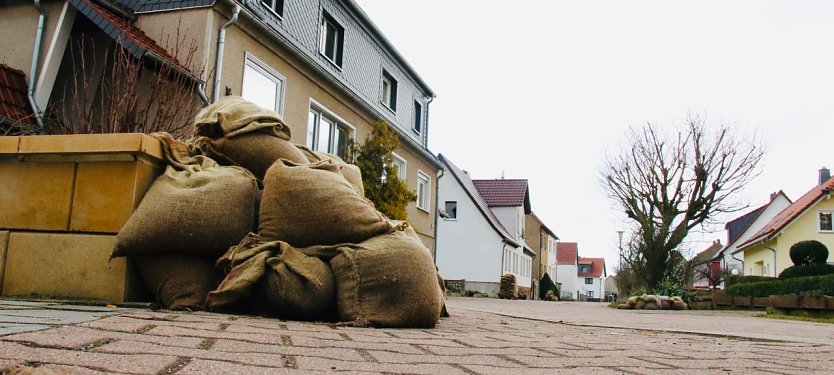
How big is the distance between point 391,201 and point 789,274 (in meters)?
9.79

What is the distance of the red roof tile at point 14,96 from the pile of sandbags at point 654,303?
477 inches

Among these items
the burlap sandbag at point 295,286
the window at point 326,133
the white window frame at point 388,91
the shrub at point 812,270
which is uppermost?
the white window frame at point 388,91

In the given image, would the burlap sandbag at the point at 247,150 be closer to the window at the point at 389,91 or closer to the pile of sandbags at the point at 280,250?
the pile of sandbags at the point at 280,250

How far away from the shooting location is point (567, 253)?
70875mm

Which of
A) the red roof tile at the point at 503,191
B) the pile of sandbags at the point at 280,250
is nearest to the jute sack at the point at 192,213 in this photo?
the pile of sandbags at the point at 280,250

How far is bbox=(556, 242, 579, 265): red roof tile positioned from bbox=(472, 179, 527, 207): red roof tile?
38580mm

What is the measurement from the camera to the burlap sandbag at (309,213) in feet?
11.3

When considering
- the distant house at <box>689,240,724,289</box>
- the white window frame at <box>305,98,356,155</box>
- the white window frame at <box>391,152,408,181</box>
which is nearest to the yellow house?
the distant house at <box>689,240,724,289</box>

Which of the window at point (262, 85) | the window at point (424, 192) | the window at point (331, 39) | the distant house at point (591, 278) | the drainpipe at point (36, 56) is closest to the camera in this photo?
the drainpipe at point (36, 56)

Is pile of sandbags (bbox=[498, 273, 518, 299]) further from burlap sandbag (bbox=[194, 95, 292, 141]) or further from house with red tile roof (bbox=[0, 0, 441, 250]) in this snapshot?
burlap sandbag (bbox=[194, 95, 292, 141])

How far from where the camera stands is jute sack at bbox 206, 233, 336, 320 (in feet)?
10.6

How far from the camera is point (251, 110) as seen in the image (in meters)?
4.16

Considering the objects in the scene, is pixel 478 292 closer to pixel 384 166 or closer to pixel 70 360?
pixel 384 166

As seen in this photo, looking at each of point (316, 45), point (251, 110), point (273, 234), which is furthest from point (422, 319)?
point (316, 45)
